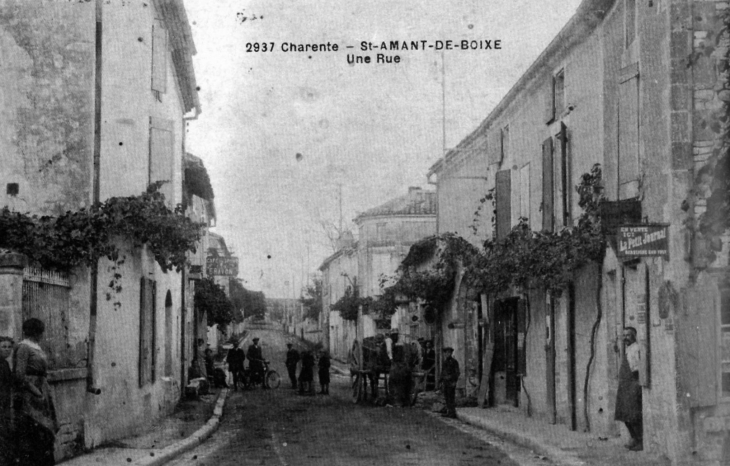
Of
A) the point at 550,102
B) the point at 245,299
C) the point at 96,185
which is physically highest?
the point at 550,102

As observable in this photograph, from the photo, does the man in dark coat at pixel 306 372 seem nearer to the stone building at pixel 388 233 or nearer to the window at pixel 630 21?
the window at pixel 630 21

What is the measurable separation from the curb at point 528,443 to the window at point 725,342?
1929 mm

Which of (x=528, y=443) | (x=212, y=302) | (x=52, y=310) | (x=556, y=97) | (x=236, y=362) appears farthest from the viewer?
(x=212, y=302)

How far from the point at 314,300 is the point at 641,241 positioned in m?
74.8

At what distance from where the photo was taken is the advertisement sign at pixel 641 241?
1080 cm

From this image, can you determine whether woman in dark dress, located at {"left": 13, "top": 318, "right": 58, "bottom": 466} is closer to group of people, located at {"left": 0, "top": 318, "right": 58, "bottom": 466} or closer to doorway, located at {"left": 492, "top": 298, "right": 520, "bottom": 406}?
group of people, located at {"left": 0, "top": 318, "right": 58, "bottom": 466}

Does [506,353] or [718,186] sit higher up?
[718,186]

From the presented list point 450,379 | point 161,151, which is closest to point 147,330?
point 161,151

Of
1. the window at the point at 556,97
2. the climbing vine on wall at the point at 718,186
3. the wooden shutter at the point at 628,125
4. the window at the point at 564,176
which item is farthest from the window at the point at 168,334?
the climbing vine on wall at the point at 718,186

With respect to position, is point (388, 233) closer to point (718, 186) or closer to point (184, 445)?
point (184, 445)

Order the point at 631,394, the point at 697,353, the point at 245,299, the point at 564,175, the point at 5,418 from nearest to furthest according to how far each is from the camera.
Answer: the point at 5,418 → the point at 697,353 → the point at 631,394 → the point at 564,175 → the point at 245,299

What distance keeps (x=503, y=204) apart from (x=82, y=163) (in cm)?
996

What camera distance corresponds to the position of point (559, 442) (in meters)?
13.8

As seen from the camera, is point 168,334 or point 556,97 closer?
point 556,97
